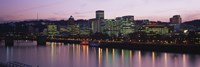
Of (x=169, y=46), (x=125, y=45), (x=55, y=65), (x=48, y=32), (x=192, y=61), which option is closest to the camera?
(x=55, y=65)

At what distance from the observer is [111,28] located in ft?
538

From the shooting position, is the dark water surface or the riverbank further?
the riverbank

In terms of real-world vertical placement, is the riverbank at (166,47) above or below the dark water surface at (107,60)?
above

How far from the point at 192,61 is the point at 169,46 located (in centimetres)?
2294

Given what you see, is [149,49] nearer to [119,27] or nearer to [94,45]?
[94,45]

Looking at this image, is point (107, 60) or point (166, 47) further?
point (166, 47)

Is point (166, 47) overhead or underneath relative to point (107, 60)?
overhead

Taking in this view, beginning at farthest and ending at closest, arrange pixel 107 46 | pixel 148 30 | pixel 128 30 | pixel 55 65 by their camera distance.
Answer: pixel 128 30 → pixel 148 30 → pixel 107 46 → pixel 55 65

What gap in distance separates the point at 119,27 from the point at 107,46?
3324 inches

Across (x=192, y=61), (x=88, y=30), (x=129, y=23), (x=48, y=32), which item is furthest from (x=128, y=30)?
(x=192, y=61)

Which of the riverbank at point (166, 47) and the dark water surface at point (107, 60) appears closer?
the dark water surface at point (107, 60)

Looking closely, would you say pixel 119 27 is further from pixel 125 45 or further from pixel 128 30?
pixel 125 45

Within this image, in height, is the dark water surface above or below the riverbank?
below

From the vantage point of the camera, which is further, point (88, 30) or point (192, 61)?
point (88, 30)
